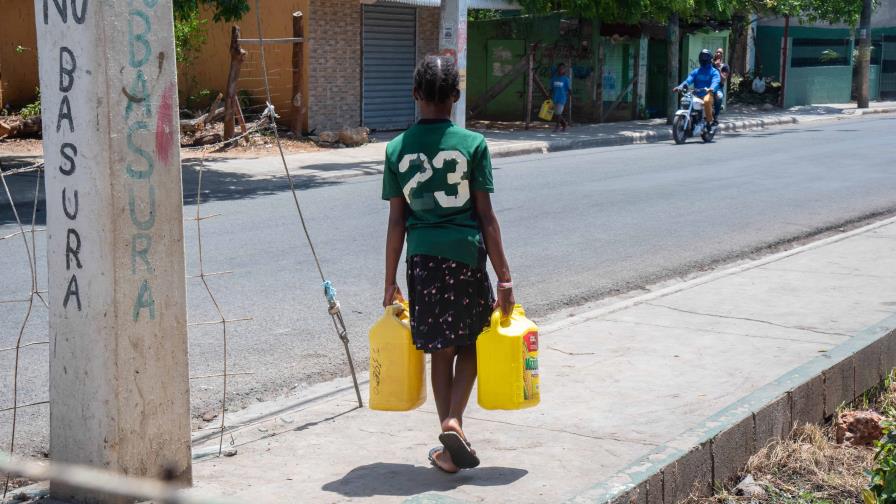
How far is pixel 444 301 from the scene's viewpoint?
425 cm

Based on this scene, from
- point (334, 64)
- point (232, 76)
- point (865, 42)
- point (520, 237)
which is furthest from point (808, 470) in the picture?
point (865, 42)

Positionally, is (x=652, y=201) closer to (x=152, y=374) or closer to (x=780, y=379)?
(x=780, y=379)

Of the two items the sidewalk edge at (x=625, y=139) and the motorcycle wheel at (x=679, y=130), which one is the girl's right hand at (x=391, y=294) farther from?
the motorcycle wheel at (x=679, y=130)

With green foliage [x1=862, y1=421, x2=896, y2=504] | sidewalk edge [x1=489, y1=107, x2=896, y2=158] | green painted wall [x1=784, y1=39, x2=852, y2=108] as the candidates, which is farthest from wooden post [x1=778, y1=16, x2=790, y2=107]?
green foliage [x1=862, y1=421, x2=896, y2=504]

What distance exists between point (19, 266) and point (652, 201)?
24.7 ft

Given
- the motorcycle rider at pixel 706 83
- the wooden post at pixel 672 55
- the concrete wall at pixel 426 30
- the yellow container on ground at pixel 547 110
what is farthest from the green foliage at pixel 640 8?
the motorcycle rider at pixel 706 83

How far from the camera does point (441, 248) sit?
166 inches

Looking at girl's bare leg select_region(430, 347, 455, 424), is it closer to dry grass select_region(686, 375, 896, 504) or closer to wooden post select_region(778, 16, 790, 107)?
dry grass select_region(686, 375, 896, 504)

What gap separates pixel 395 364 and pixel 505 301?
1.69 ft

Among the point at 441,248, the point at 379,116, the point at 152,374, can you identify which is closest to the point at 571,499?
the point at 441,248

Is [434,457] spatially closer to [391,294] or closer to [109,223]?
[391,294]

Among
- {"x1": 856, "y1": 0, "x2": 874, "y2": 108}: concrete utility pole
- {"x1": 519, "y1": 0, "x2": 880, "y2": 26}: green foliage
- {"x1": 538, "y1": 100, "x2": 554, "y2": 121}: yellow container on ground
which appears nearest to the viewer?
{"x1": 519, "y1": 0, "x2": 880, "y2": 26}: green foliage

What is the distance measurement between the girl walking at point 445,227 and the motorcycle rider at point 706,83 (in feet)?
58.8

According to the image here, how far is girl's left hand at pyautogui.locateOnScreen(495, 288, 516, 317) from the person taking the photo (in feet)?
14.1
